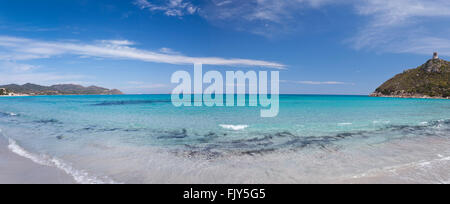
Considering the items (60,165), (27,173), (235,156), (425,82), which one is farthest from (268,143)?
(425,82)

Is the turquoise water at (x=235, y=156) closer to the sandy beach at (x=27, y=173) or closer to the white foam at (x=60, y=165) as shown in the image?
the white foam at (x=60, y=165)

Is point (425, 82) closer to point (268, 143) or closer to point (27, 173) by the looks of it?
point (268, 143)

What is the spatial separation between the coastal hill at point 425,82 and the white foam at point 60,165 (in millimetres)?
144598

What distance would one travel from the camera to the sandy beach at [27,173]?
5951 millimetres

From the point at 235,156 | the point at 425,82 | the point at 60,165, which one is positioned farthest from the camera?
the point at 425,82

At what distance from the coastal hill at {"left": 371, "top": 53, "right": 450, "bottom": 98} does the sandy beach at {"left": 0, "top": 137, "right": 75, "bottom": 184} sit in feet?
477

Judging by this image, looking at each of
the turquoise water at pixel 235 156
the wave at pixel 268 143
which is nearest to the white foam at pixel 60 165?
the turquoise water at pixel 235 156

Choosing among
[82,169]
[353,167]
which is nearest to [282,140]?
[353,167]

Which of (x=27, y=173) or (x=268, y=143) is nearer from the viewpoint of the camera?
(x=27, y=173)

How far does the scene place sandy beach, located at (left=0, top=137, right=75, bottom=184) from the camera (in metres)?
5.95

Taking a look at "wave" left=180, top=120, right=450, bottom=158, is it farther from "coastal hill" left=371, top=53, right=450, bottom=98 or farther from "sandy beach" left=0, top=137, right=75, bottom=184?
"coastal hill" left=371, top=53, right=450, bottom=98

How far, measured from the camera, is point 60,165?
7312 mm

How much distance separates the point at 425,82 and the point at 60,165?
165 metres
